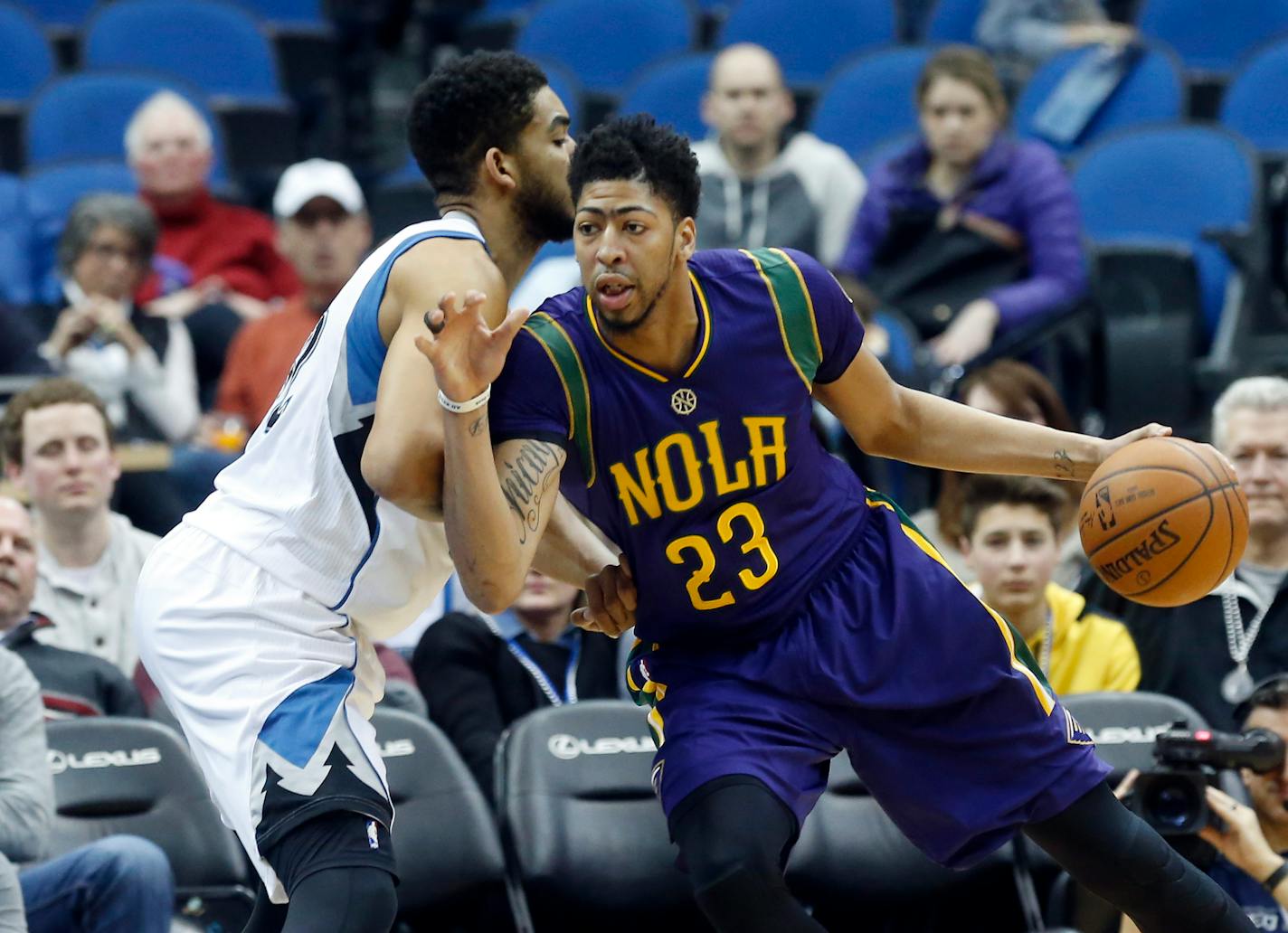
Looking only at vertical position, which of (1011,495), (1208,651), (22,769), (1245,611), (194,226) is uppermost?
(194,226)

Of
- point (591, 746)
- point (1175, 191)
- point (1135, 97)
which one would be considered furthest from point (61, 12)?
point (591, 746)

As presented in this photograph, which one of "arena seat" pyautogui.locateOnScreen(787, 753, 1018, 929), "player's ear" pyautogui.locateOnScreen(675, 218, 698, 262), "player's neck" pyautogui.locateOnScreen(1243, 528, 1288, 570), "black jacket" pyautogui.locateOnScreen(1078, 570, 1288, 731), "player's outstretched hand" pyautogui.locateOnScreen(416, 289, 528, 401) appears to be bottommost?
"arena seat" pyautogui.locateOnScreen(787, 753, 1018, 929)

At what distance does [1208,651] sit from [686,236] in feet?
8.14

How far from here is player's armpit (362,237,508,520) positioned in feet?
11.4

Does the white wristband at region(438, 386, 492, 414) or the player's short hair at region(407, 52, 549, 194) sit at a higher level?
the player's short hair at region(407, 52, 549, 194)

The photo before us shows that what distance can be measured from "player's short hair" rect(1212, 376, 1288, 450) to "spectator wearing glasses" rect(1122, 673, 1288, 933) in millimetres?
962

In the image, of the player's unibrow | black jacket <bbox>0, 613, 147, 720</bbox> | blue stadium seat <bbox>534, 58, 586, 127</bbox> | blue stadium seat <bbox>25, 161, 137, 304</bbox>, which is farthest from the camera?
blue stadium seat <bbox>534, 58, 586, 127</bbox>

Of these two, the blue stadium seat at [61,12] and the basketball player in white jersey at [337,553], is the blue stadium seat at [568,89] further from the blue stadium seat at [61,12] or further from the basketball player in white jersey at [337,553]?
the basketball player in white jersey at [337,553]

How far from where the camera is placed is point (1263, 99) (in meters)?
8.90

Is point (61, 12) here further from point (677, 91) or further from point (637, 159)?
point (637, 159)

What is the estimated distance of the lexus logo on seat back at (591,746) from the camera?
513cm

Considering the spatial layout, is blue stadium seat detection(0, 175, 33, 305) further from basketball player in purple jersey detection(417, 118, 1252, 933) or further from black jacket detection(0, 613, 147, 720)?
basketball player in purple jersey detection(417, 118, 1252, 933)

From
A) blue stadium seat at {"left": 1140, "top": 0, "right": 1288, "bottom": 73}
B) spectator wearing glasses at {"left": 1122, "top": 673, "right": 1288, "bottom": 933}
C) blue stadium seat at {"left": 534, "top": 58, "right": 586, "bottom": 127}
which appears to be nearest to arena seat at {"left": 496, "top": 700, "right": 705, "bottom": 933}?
spectator wearing glasses at {"left": 1122, "top": 673, "right": 1288, "bottom": 933}

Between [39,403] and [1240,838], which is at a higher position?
[39,403]
